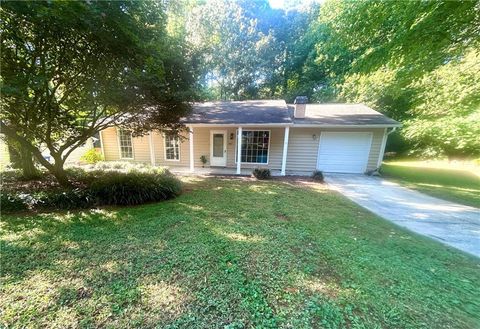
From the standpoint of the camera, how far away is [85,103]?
16.8 ft

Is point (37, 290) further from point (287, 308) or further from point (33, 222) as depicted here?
point (287, 308)

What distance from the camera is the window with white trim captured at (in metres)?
9.91

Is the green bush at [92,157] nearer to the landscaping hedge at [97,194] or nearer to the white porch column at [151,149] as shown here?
the white porch column at [151,149]

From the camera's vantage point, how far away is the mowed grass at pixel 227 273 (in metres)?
2.01

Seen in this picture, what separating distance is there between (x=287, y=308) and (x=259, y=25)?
2368cm

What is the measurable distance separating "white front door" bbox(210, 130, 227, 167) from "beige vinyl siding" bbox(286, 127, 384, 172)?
10.5 ft

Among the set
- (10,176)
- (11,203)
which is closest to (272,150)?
(11,203)

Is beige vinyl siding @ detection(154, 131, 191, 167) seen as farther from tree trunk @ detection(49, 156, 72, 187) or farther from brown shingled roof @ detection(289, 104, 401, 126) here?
brown shingled roof @ detection(289, 104, 401, 126)

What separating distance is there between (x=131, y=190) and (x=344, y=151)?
8788mm

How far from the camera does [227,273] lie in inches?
102

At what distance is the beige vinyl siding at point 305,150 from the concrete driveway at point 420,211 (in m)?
1.80

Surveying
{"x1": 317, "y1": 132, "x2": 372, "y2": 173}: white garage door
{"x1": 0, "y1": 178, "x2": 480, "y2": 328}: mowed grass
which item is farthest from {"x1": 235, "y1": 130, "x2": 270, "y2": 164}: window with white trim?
{"x1": 0, "y1": 178, "x2": 480, "y2": 328}: mowed grass

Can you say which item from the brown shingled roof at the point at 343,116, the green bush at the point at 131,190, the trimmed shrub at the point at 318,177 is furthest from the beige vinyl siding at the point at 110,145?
the trimmed shrub at the point at 318,177

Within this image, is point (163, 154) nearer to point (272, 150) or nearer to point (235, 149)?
point (235, 149)
